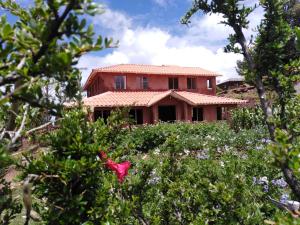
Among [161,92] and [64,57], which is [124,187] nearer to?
[64,57]

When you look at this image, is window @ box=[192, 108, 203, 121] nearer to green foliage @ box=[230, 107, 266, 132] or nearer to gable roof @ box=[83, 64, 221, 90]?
gable roof @ box=[83, 64, 221, 90]

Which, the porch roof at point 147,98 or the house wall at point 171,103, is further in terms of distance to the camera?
the house wall at point 171,103

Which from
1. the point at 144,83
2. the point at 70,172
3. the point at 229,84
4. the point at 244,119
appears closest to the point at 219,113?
the point at 144,83

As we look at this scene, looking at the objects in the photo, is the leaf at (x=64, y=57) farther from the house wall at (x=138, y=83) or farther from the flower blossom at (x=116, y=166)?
the house wall at (x=138, y=83)

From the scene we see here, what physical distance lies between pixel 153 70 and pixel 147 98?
3.91 meters

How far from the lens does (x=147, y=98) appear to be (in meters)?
33.7

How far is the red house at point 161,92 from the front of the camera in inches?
1318

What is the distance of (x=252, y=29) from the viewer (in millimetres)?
3439

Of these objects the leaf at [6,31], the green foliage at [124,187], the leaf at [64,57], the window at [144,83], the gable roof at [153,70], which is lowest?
the green foliage at [124,187]

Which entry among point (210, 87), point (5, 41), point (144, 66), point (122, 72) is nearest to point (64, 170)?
point (5, 41)

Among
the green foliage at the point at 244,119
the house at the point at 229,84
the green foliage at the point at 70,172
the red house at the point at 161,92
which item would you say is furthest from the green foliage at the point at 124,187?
the house at the point at 229,84

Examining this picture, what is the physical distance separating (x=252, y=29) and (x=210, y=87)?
36559mm

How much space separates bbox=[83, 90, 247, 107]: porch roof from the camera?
101ft

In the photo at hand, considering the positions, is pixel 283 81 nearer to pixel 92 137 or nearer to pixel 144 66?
pixel 92 137
